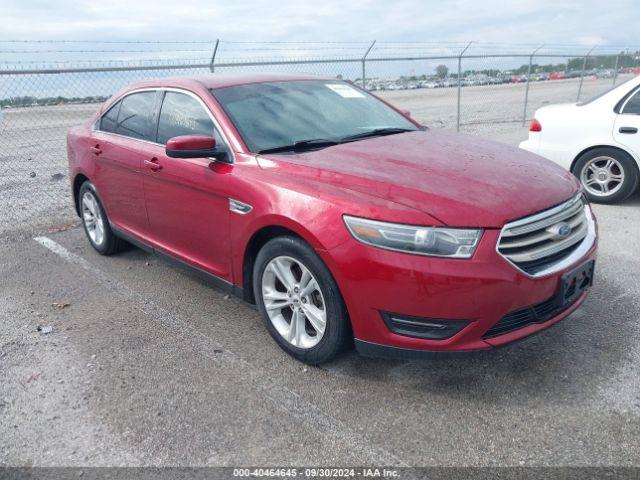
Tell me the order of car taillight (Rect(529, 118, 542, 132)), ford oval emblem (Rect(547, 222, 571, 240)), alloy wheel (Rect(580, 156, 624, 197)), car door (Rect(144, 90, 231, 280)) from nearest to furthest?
1. ford oval emblem (Rect(547, 222, 571, 240))
2. car door (Rect(144, 90, 231, 280))
3. alloy wheel (Rect(580, 156, 624, 197))
4. car taillight (Rect(529, 118, 542, 132))

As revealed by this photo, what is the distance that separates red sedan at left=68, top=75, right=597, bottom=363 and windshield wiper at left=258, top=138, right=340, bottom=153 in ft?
0.04

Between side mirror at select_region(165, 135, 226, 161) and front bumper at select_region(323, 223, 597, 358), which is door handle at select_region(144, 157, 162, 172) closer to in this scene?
side mirror at select_region(165, 135, 226, 161)

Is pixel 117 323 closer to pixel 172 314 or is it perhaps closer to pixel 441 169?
pixel 172 314

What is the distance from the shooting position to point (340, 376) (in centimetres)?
304

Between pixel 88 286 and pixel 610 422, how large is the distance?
3.87 m

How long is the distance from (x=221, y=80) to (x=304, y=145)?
3.32 ft

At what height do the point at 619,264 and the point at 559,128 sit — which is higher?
the point at 559,128

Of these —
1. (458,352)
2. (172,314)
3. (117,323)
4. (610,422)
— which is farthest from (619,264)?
(117,323)

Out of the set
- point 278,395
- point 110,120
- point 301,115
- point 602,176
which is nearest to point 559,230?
point 278,395

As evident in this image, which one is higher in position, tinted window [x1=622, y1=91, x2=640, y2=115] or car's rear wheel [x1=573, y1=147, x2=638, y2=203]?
tinted window [x1=622, y1=91, x2=640, y2=115]

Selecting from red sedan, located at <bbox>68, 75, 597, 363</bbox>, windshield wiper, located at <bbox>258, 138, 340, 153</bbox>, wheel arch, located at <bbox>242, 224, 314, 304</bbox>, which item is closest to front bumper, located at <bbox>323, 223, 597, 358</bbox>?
red sedan, located at <bbox>68, 75, 597, 363</bbox>

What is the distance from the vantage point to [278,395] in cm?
289

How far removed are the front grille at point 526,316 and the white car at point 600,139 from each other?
156 inches

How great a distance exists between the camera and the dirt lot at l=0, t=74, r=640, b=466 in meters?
2.45
